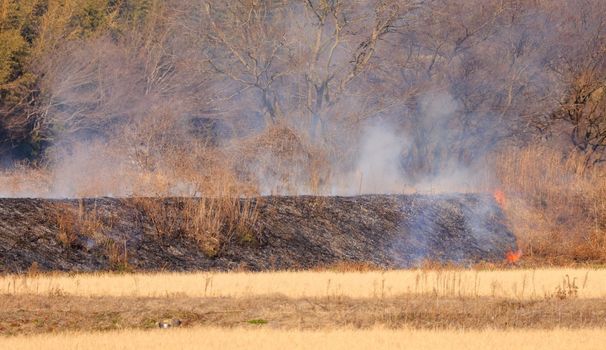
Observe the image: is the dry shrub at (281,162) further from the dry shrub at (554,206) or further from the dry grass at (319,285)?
the dry grass at (319,285)

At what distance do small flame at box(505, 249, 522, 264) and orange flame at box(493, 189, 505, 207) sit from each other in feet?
10.5

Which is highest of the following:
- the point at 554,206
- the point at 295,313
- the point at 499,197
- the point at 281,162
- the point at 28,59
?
the point at 28,59

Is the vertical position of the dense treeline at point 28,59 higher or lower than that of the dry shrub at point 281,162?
higher

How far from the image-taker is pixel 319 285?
21469 millimetres

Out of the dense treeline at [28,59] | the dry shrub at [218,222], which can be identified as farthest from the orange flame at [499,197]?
the dense treeline at [28,59]

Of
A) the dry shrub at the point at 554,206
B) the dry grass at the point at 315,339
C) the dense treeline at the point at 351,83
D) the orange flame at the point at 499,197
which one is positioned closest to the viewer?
the dry grass at the point at 315,339

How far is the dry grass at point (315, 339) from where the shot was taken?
1544cm

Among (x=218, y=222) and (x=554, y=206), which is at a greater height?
(x=554, y=206)

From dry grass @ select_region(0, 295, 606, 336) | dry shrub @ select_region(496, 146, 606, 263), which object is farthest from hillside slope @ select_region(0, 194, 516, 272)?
dry grass @ select_region(0, 295, 606, 336)

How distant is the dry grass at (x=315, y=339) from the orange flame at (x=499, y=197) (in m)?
18.1

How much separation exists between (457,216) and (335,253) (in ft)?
18.1

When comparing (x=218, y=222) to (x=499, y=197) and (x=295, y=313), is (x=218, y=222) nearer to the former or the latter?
(x=499, y=197)

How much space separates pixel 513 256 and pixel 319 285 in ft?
36.2

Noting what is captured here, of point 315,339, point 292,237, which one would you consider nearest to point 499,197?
point 292,237
